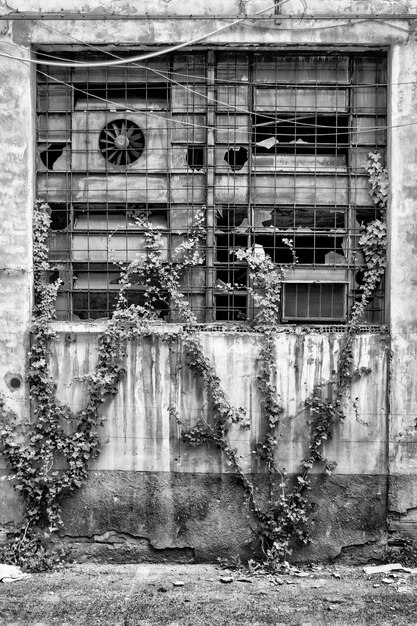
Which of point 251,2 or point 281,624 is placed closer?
point 281,624

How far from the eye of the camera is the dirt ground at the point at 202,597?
4.91 meters

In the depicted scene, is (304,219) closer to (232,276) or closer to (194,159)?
(232,276)

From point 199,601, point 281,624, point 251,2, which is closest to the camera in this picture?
point 281,624

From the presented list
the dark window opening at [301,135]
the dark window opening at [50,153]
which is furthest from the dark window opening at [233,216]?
the dark window opening at [50,153]

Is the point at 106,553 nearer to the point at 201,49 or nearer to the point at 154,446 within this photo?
the point at 154,446

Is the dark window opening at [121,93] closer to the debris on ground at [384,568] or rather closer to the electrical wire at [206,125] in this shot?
the electrical wire at [206,125]

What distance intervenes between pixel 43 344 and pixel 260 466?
2499 mm

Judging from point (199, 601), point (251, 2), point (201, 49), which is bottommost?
point (199, 601)

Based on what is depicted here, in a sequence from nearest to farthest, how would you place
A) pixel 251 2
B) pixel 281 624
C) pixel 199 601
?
pixel 281 624 < pixel 199 601 < pixel 251 2

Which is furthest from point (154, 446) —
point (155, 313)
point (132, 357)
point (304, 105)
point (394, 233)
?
point (304, 105)

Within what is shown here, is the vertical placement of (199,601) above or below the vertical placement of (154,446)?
below

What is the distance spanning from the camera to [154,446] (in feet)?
19.6

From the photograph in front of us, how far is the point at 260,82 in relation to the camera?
6156mm

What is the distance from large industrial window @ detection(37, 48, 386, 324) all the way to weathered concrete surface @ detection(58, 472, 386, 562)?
5.54ft
